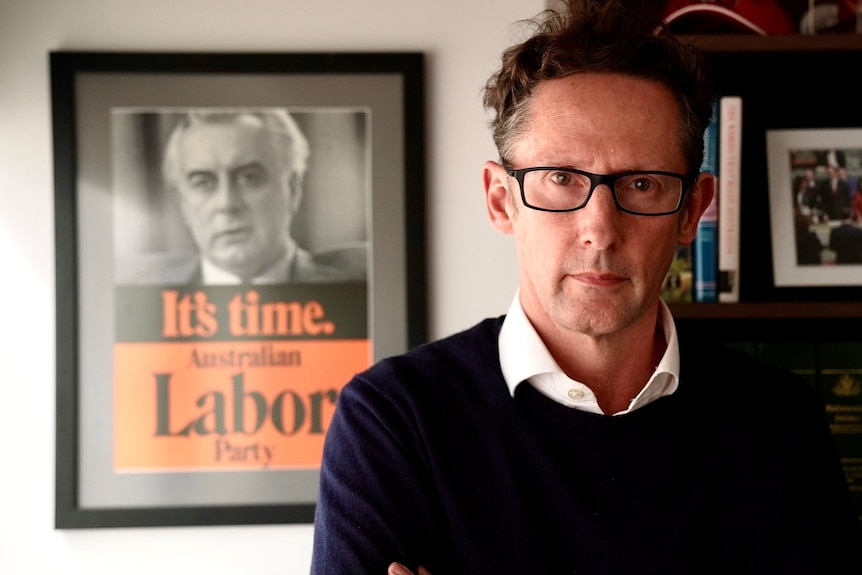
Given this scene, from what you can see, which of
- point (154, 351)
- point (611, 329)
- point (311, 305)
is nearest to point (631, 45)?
point (611, 329)

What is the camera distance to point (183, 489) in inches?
72.3

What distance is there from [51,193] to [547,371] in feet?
3.97

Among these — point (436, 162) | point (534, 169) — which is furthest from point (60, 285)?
point (534, 169)

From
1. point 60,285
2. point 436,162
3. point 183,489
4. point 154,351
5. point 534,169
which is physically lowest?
point 183,489

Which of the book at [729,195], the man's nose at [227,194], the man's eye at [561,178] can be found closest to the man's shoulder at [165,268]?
the man's nose at [227,194]

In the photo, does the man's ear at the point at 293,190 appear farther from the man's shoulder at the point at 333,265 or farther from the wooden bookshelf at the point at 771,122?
the wooden bookshelf at the point at 771,122

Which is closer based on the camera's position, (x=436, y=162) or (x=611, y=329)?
(x=611, y=329)

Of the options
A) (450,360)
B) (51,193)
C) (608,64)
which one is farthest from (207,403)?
(608,64)

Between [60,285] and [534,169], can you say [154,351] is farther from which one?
[534,169]

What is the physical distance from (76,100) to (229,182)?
37 centimetres

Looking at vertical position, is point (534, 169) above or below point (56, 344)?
above

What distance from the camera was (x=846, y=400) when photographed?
1.55 meters

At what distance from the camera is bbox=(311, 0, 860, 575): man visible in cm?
115

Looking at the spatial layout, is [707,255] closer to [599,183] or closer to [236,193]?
[599,183]
